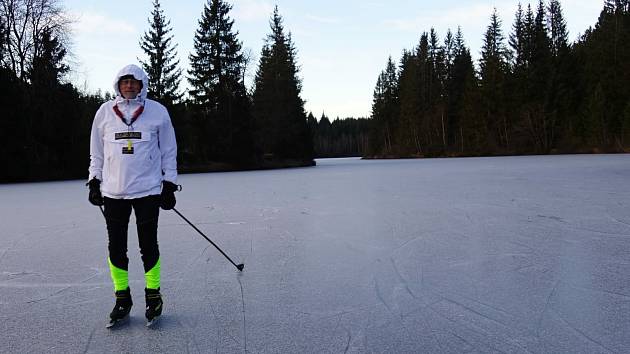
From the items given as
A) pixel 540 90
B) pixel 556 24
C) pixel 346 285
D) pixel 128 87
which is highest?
pixel 556 24

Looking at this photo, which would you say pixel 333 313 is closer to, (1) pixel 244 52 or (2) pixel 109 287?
(2) pixel 109 287

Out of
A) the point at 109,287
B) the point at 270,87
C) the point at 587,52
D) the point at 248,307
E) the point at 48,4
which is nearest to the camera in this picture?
the point at 248,307

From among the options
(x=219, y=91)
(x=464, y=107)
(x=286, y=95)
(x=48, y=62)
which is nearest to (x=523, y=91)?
(x=464, y=107)

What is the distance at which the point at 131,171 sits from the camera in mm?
2609

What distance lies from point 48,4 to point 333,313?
24.3m

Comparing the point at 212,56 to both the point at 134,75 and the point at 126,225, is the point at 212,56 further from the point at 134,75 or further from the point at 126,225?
the point at 126,225

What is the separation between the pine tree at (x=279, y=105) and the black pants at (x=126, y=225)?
27.2 meters

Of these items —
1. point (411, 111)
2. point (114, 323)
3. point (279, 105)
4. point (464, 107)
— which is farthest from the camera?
point (411, 111)

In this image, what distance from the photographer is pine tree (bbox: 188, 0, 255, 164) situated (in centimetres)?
2681

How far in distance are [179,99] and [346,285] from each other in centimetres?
2613

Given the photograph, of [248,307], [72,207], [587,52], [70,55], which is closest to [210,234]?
[248,307]

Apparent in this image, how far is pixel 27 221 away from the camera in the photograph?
279 inches

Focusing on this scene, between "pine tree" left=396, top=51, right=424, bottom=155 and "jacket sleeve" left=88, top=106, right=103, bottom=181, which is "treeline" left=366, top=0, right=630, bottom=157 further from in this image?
"jacket sleeve" left=88, top=106, right=103, bottom=181

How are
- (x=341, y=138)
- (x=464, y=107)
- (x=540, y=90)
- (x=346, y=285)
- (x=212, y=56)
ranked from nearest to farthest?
(x=346, y=285)
(x=212, y=56)
(x=540, y=90)
(x=464, y=107)
(x=341, y=138)
